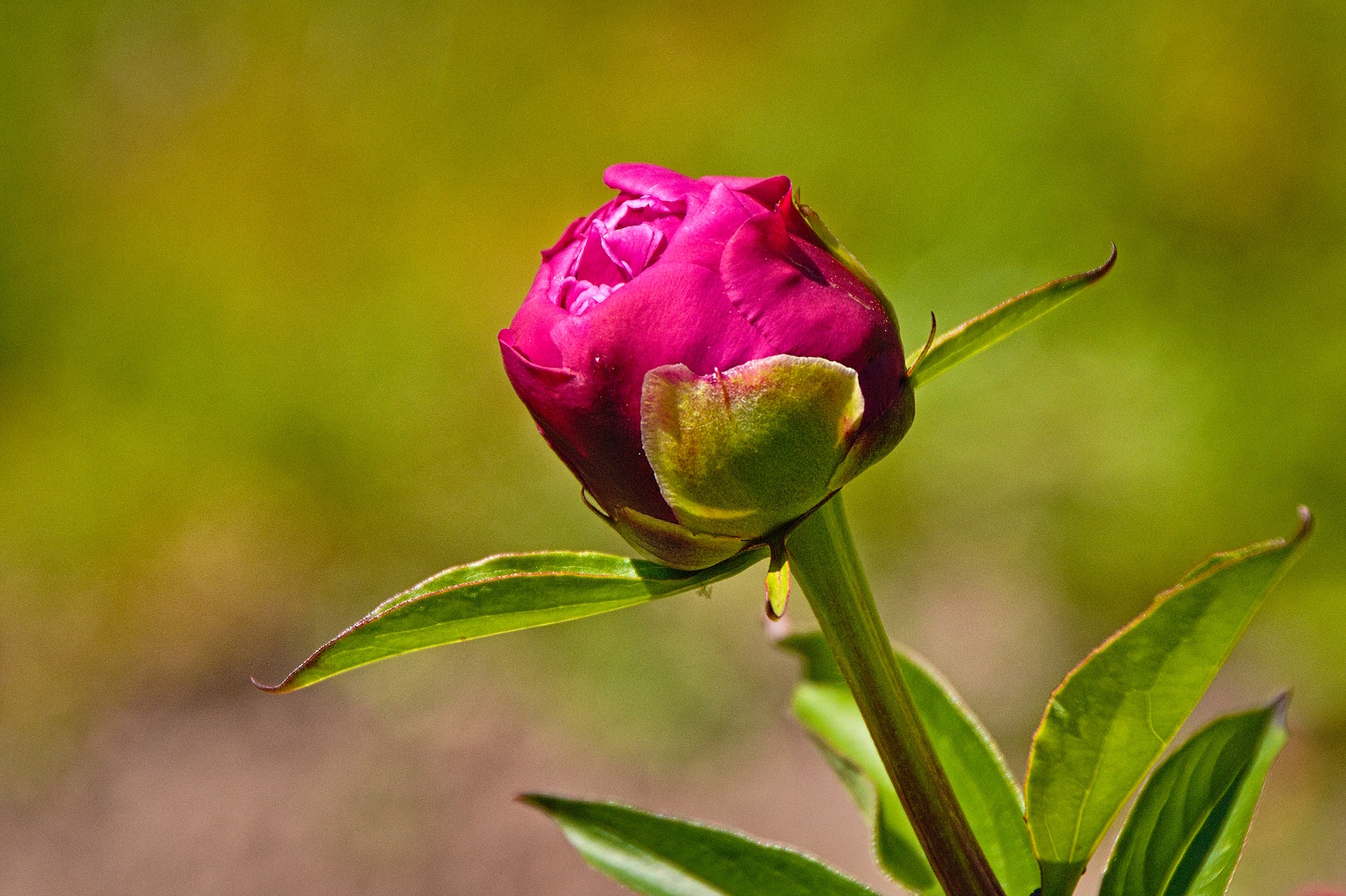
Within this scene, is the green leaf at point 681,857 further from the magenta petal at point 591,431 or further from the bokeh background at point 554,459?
the bokeh background at point 554,459

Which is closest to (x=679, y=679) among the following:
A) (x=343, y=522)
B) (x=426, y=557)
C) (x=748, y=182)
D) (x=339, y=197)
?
(x=426, y=557)

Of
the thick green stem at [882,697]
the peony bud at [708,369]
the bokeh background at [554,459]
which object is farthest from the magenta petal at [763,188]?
the bokeh background at [554,459]

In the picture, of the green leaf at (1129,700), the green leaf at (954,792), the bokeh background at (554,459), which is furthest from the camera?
the bokeh background at (554,459)

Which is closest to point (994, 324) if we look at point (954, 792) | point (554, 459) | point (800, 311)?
point (800, 311)

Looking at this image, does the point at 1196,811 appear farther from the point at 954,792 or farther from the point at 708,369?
the point at 708,369

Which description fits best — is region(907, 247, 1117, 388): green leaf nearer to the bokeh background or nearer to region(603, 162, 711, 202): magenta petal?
region(603, 162, 711, 202): magenta petal

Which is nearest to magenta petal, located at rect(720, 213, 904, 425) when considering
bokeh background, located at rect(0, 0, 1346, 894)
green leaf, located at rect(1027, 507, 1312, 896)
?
green leaf, located at rect(1027, 507, 1312, 896)
